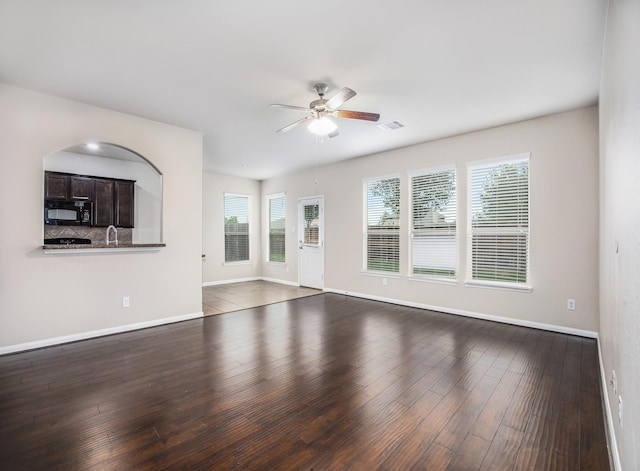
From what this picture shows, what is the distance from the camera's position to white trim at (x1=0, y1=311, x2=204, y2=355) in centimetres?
324

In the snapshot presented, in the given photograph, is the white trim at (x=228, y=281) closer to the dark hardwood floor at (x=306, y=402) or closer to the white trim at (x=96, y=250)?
the white trim at (x=96, y=250)

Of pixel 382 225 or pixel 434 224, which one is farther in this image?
pixel 382 225

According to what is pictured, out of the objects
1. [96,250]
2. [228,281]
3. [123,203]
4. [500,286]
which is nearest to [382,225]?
[500,286]

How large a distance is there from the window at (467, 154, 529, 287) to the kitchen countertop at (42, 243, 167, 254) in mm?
4612

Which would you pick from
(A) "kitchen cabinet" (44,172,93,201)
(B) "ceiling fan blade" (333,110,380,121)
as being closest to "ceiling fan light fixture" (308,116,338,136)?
(B) "ceiling fan blade" (333,110,380,121)

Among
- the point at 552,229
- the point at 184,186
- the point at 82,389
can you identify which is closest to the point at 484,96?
the point at 552,229

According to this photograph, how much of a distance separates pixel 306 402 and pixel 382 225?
401cm

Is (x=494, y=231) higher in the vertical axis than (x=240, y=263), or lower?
higher

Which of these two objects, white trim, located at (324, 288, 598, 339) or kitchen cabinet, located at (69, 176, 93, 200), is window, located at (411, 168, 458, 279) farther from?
kitchen cabinet, located at (69, 176, 93, 200)

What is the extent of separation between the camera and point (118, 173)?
6129 mm

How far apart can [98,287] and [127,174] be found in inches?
134

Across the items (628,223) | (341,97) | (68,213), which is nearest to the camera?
(628,223)

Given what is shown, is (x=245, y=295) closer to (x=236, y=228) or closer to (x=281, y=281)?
(x=281, y=281)

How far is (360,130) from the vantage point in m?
4.50
